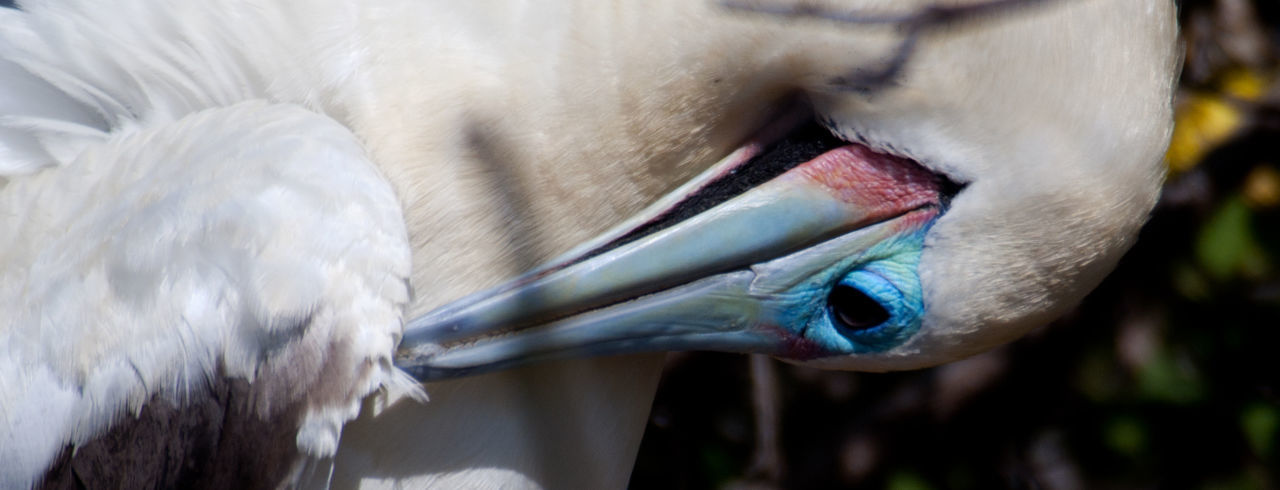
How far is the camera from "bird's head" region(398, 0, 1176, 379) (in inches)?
66.5

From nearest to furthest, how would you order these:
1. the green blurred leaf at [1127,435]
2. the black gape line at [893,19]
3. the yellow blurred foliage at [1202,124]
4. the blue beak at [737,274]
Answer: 1. the black gape line at [893,19]
2. the blue beak at [737,274]
3. the yellow blurred foliage at [1202,124]
4. the green blurred leaf at [1127,435]

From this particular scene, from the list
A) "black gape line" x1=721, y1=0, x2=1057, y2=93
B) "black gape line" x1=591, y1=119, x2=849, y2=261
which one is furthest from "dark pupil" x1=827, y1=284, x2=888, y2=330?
"black gape line" x1=721, y1=0, x2=1057, y2=93

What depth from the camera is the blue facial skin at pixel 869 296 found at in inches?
71.7

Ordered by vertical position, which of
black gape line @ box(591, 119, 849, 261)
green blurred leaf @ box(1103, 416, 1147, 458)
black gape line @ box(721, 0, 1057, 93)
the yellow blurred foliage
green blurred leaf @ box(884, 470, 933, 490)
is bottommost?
green blurred leaf @ box(884, 470, 933, 490)

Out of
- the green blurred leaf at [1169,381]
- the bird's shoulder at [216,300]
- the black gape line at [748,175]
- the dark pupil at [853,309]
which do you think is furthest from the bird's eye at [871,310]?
the green blurred leaf at [1169,381]

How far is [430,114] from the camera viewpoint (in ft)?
6.17

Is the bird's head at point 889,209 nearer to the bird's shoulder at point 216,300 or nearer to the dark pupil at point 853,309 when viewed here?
the dark pupil at point 853,309

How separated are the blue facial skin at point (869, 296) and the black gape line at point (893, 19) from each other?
236 millimetres

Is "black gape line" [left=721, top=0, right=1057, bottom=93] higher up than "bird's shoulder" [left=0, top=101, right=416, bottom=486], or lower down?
higher up

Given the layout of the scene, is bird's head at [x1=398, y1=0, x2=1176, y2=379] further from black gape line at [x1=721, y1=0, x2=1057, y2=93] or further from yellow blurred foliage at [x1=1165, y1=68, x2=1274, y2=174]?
yellow blurred foliage at [x1=1165, y1=68, x2=1274, y2=174]

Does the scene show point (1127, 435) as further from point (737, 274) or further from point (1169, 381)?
point (737, 274)

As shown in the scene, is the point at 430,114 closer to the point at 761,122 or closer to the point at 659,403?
the point at 761,122

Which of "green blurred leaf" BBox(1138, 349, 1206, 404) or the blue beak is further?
"green blurred leaf" BBox(1138, 349, 1206, 404)

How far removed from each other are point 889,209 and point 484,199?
23.7 inches
